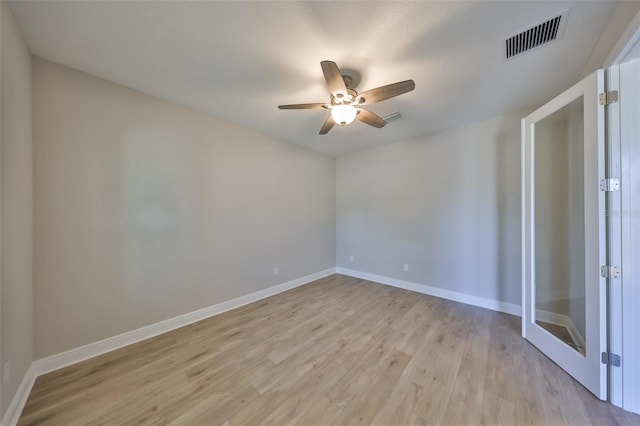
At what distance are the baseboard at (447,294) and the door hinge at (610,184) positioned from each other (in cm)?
193

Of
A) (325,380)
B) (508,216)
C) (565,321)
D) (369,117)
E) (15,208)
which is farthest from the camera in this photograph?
(508,216)

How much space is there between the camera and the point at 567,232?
2141mm

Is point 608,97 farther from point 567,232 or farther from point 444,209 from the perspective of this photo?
point 444,209

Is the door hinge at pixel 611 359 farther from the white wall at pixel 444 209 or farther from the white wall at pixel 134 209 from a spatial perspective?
the white wall at pixel 134 209

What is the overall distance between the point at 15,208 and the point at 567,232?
14.9ft

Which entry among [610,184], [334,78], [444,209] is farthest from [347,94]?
[444,209]

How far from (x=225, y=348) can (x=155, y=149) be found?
2246mm

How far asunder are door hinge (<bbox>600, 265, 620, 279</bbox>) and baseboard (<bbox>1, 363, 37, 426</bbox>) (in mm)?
3957

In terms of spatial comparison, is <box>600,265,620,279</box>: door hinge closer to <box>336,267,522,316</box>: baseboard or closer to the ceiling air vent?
<box>336,267,522,316</box>: baseboard

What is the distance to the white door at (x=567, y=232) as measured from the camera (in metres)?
1.58

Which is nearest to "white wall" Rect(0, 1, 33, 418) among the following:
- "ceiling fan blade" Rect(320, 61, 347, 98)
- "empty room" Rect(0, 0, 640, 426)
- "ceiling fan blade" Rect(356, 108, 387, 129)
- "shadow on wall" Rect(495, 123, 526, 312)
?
"empty room" Rect(0, 0, 640, 426)

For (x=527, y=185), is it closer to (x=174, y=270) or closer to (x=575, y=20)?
(x=575, y=20)

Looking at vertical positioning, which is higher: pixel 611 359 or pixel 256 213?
pixel 256 213

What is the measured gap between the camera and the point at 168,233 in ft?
8.25
